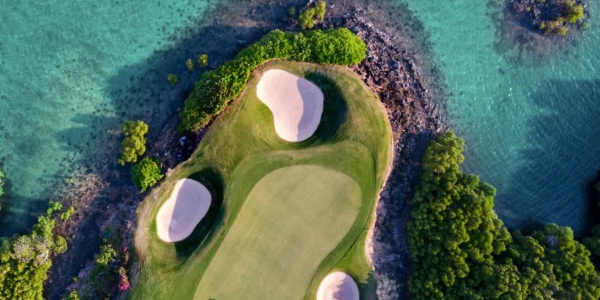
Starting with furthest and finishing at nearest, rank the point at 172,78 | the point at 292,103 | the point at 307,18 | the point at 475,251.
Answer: the point at 307,18 → the point at 172,78 → the point at 292,103 → the point at 475,251

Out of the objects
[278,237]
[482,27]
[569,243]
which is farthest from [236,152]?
[569,243]

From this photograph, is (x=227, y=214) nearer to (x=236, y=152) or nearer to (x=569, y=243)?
(x=236, y=152)

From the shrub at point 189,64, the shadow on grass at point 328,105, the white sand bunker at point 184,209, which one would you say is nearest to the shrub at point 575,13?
the shadow on grass at point 328,105

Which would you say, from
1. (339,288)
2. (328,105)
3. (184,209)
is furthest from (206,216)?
(328,105)

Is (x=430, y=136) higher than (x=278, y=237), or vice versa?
(x=430, y=136)

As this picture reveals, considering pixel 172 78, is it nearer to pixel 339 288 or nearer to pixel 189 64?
pixel 189 64

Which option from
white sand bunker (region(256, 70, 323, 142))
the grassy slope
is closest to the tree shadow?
A: the grassy slope

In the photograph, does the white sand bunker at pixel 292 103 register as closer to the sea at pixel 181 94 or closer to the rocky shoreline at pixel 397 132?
the rocky shoreline at pixel 397 132
